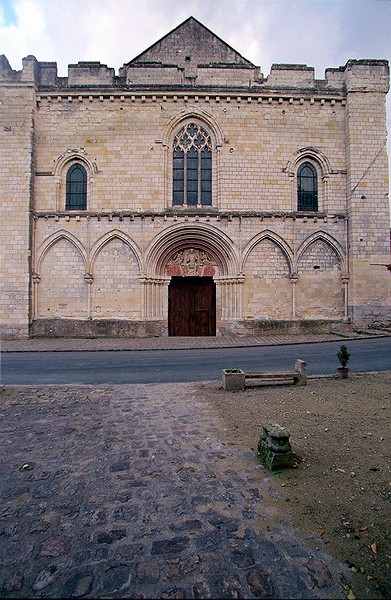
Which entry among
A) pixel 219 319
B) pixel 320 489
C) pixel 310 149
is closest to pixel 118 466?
pixel 320 489

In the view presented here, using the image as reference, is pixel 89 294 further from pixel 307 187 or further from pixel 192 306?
pixel 307 187

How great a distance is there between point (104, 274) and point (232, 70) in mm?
11969

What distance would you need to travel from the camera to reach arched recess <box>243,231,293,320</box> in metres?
16.3

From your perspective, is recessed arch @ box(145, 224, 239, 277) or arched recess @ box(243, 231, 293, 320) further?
arched recess @ box(243, 231, 293, 320)

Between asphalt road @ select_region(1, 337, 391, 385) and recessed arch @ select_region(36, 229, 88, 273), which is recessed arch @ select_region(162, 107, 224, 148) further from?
asphalt road @ select_region(1, 337, 391, 385)

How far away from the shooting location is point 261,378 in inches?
290

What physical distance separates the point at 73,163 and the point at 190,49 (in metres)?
9.04

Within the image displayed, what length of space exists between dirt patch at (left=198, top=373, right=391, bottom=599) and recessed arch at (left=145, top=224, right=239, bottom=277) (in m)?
9.83

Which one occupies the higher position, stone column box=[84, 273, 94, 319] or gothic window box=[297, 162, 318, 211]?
gothic window box=[297, 162, 318, 211]

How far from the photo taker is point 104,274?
16.1 meters

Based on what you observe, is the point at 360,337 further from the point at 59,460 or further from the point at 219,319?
the point at 59,460

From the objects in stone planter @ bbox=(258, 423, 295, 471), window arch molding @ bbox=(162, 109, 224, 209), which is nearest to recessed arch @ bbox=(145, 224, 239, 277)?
window arch molding @ bbox=(162, 109, 224, 209)

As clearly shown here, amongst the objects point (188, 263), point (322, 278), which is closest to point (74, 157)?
point (188, 263)

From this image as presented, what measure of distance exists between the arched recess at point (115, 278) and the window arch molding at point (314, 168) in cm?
845
